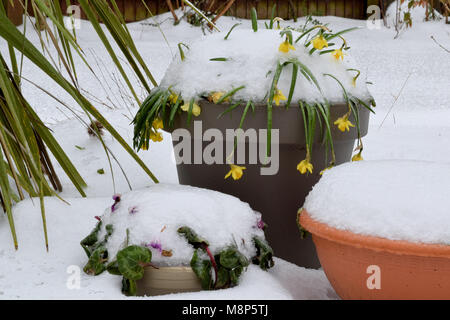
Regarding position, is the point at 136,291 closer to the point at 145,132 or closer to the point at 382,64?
the point at 145,132

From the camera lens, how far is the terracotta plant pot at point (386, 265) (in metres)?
0.95

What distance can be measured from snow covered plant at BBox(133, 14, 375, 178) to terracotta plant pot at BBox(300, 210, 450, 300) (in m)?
0.23

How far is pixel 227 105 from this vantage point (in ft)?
4.17

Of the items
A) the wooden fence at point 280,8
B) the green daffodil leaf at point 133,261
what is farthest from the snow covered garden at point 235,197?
the wooden fence at point 280,8

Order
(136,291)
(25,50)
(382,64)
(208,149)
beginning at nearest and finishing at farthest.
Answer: (136,291)
(25,50)
(208,149)
(382,64)

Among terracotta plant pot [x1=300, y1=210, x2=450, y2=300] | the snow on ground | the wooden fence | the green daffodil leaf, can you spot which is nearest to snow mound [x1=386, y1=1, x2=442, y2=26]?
the wooden fence

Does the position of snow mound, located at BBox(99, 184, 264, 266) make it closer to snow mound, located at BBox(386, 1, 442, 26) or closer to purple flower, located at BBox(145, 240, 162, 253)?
purple flower, located at BBox(145, 240, 162, 253)

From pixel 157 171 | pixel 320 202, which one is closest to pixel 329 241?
pixel 320 202

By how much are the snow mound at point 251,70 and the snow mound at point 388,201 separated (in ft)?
0.77

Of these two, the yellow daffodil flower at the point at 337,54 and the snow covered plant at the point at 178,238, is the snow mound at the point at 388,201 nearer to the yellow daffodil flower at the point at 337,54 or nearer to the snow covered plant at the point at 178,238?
the snow covered plant at the point at 178,238

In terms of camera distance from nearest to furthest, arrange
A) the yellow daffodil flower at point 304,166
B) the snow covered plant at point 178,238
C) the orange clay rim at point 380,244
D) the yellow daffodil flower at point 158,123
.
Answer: the orange clay rim at point 380,244 → the snow covered plant at point 178,238 → the yellow daffodil flower at point 304,166 → the yellow daffodil flower at point 158,123

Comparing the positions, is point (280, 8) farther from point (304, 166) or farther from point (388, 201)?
point (388, 201)

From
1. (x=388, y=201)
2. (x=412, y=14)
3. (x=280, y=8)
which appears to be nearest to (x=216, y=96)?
(x=388, y=201)

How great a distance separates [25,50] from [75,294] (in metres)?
0.50
